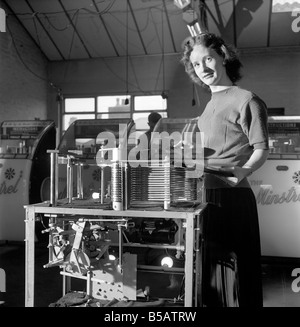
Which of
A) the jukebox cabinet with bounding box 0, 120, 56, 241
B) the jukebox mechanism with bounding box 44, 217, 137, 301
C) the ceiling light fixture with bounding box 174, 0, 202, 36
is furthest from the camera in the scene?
the ceiling light fixture with bounding box 174, 0, 202, 36

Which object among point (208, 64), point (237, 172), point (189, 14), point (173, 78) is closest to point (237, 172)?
point (237, 172)

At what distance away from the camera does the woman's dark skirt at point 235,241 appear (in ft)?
4.98

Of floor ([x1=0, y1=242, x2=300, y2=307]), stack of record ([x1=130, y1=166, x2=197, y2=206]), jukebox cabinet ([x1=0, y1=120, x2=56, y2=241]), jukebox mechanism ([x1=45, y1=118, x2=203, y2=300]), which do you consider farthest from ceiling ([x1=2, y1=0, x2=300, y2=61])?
stack of record ([x1=130, y1=166, x2=197, y2=206])

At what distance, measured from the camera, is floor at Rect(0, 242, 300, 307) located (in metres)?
2.61

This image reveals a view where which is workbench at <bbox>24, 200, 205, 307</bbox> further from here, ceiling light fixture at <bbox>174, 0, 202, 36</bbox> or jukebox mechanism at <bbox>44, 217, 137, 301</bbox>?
ceiling light fixture at <bbox>174, 0, 202, 36</bbox>

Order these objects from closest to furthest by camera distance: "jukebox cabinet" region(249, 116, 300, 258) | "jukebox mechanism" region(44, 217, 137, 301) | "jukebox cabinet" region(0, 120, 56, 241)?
"jukebox mechanism" region(44, 217, 137, 301) → "jukebox cabinet" region(249, 116, 300, 258) → "jukebox cabinet" region(0, 120, 56, 241)

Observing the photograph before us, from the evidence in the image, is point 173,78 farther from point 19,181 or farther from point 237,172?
point 237,172

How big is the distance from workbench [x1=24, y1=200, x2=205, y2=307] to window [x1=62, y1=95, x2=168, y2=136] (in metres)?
6.77

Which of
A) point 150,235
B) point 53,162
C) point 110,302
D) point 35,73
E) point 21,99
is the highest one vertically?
point 35,73

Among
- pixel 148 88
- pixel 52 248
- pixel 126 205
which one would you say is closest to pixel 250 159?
pixel 126 205
